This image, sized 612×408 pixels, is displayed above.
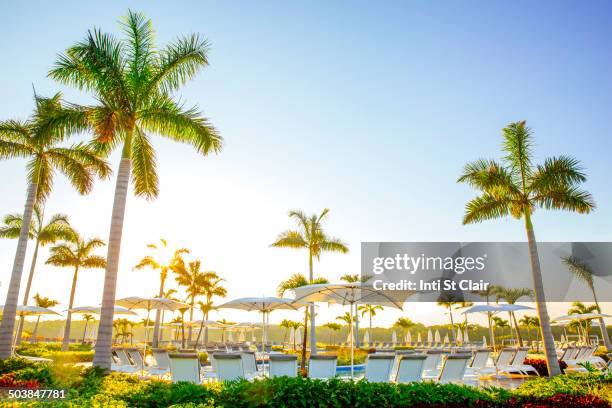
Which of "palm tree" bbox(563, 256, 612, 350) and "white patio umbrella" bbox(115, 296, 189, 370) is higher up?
"palm tree" bbox(563, 256, 612, 350)

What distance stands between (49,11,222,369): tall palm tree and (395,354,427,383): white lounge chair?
7156 millimetres

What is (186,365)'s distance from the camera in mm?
9328

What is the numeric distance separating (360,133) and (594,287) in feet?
103

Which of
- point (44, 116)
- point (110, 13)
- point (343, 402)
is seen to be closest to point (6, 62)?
point (44, 116)

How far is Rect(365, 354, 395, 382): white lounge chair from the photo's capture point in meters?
9.35

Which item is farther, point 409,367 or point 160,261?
point 160,261

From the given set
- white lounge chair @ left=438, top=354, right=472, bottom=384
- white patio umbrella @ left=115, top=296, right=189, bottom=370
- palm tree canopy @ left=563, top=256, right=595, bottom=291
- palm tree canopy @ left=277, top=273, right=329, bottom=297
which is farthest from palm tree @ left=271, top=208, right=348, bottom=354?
palm tree canopy @ left=563, top=256, right=595, bottom=291

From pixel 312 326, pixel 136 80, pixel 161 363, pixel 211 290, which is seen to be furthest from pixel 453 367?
pixel 211 290

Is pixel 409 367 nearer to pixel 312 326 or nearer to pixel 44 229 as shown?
pixel 312 326

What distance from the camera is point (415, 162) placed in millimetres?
17453

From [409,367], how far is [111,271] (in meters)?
7.64

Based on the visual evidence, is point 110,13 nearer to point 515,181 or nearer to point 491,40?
point 491,40

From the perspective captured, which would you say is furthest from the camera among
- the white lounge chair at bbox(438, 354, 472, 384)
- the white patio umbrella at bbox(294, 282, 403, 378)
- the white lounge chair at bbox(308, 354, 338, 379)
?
the white patio umbrella at bbox(294, 282, 403, 378)

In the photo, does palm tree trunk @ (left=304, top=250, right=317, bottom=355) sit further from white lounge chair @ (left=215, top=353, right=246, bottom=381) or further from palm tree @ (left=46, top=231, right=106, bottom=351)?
palm tree @ (left=46, top=231, right=106, bottom=351)
